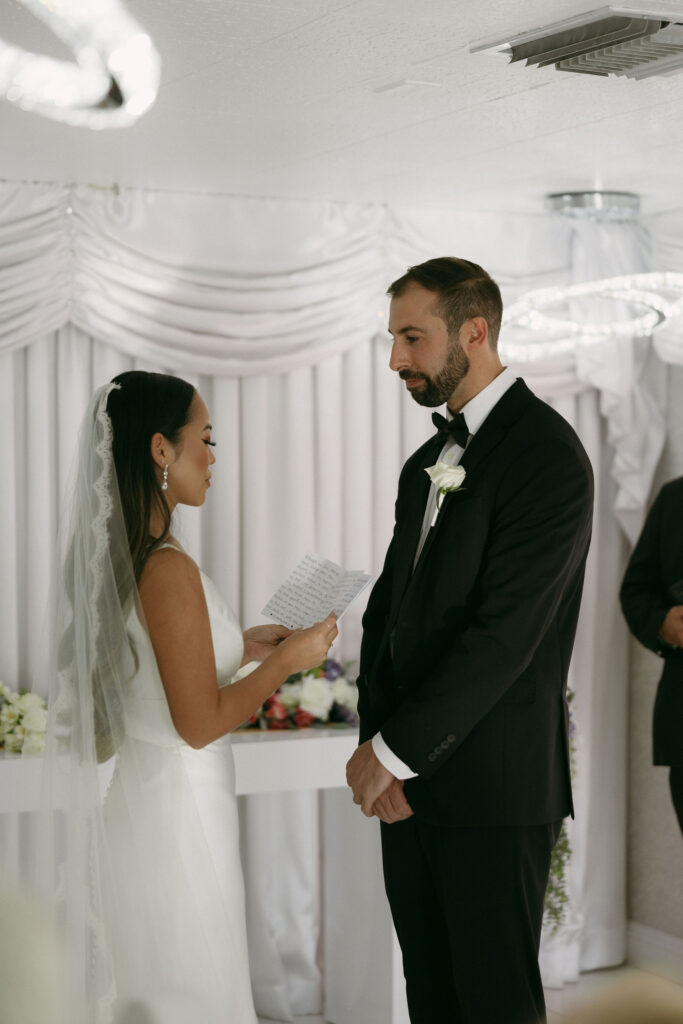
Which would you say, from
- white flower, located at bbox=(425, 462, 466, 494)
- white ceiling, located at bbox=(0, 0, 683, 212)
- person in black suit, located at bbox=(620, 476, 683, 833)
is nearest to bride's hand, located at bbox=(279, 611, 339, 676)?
white flower, located at bbox=(425, 462, 466, 494)

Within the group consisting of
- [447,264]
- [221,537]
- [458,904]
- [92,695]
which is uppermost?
[447,264]

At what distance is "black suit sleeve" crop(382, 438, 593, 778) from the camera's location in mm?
2521

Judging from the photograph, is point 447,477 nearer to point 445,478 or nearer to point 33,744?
point 445,478

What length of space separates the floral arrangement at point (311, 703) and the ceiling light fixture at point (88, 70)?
1978mm

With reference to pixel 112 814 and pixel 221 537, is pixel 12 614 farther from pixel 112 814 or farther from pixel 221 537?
pixel 112 814

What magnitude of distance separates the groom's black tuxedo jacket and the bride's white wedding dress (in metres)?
0.45

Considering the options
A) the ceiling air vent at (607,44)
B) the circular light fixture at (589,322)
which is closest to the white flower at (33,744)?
the circular light fixture at (589,322)

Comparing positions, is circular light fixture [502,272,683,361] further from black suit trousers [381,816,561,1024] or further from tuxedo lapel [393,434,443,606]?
black suit trousers [381,816,561,1024]

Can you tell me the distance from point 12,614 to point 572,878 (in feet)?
7.93

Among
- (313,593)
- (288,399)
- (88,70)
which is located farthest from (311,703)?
(88,70)

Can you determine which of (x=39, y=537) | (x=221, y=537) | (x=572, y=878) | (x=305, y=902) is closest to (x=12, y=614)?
(x=39, y=537)

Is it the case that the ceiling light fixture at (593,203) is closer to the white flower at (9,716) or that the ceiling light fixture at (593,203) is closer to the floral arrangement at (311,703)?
the floral arrangement at (311,703)

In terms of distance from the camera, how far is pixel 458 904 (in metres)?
2.62

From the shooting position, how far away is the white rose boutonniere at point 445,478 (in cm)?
266
